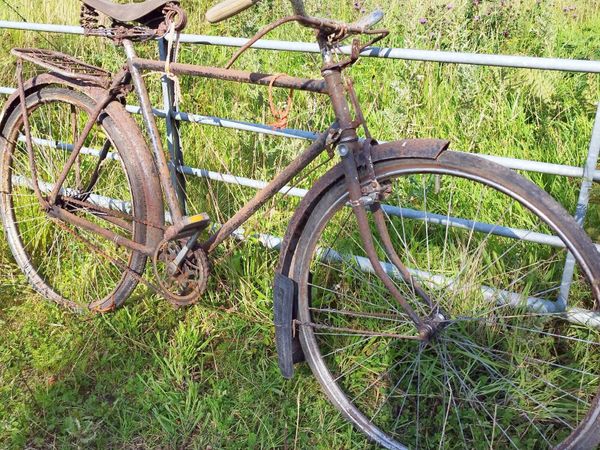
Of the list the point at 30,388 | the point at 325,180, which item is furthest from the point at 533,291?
the point at 30,388

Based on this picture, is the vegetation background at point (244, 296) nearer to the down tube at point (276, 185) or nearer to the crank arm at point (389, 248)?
the down tube at point (276, 185)

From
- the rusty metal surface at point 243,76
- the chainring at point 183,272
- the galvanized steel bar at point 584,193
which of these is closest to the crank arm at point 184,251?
the chainring at point 183,272

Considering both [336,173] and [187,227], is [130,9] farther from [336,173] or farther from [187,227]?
[336,173]

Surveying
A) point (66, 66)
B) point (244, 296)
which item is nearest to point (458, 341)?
point (244, 296)

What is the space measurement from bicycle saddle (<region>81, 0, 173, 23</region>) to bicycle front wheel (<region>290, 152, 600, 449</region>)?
1.07 metres

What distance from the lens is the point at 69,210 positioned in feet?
10.6

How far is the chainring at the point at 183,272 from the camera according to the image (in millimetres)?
2816

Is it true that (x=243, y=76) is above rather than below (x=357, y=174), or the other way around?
above

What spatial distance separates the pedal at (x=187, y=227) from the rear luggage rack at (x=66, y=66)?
0.77 m

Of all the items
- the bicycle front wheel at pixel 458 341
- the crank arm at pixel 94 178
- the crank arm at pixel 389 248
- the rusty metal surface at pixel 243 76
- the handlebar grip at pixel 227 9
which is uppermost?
the handlebar grip at pixel 227 9

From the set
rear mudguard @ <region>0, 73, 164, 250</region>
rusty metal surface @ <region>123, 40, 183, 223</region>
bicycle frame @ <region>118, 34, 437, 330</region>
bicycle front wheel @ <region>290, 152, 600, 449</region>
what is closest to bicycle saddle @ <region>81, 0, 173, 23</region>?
rusty metal surface @ <region>123, 40, 183, 223</region>

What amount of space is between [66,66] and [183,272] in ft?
3.79

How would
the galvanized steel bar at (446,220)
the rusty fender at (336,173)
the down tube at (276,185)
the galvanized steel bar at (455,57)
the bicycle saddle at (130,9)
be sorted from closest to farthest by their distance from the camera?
the rusty fender at (336,173) → the galvanized steel bar at (455,57) → the down tube at (276,185) → the galvanized steel bar at (446,220) → the bicycle saddle at (130,9)

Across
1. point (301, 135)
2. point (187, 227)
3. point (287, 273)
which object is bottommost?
point (287, 273)
